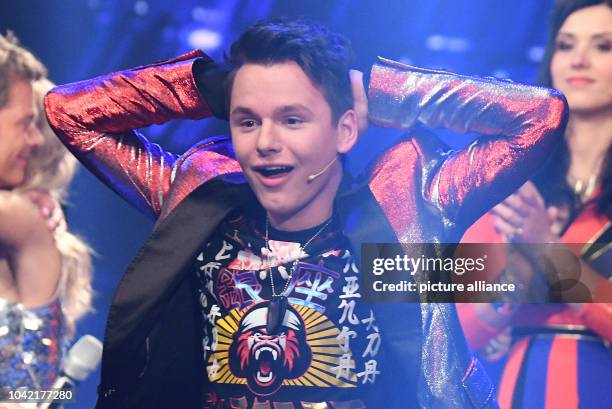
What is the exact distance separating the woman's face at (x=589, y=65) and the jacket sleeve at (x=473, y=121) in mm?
158

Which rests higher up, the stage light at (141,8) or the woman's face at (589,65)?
the stage light at (141,8)

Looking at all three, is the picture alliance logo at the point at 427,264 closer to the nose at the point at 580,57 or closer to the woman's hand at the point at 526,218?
the woman's hand at the point at 526,218

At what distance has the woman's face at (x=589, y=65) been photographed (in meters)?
2.43

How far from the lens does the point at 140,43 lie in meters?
2.60

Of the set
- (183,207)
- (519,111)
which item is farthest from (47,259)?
(519,111)

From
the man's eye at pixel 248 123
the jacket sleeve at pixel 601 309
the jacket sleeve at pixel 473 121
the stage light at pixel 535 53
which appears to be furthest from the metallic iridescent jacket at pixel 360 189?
the jacket sleeve at pixel 601 309

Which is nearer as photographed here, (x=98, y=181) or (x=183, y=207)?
(x=183, y=207)

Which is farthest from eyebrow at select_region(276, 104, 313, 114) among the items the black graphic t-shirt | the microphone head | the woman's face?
the microphone head

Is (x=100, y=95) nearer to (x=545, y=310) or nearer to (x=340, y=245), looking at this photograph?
(x=340, y=245)

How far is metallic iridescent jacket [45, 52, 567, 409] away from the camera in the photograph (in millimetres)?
2312

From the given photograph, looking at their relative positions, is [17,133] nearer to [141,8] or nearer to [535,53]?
[141,8]

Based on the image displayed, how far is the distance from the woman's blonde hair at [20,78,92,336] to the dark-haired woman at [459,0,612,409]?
42.1 inches

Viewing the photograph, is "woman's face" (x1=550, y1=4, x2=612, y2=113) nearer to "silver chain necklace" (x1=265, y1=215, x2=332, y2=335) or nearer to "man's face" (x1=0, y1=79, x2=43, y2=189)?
"silver chain necklace" (x1=265, y1=215, x2=332, y2=335)

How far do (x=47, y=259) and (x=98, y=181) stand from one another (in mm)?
269
